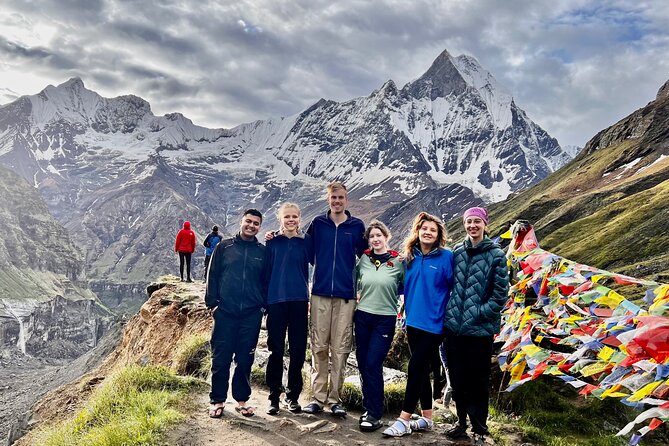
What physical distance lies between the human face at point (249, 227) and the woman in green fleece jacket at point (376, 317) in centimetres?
170

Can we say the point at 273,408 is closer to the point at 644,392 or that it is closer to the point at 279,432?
the point at 279,432

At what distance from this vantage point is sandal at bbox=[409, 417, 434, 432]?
633 cm

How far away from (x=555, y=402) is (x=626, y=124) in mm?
149411

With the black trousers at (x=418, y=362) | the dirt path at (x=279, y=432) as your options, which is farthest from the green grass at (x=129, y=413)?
the black trousers at (x=418, y=362)

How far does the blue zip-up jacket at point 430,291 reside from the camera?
6.21 meters

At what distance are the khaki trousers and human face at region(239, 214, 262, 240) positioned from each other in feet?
4.15

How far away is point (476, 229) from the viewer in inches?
245

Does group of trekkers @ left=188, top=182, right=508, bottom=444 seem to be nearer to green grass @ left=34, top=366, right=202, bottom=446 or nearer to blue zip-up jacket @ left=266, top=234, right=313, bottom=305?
blue zip-up jacket @ left=266, top=234, right=313, bottom=305

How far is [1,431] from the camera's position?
73.8 m

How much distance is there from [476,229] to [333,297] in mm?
2154

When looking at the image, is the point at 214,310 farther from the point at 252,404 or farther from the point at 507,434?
the point at 507,434

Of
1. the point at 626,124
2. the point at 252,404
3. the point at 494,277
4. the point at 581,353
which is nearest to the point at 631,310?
the point at 581,353

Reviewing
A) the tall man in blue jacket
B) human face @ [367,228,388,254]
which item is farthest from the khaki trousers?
human face @ [367,228,388,254]

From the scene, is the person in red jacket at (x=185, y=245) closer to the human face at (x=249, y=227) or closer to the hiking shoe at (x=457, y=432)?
the human face at (x=249, y=227)
